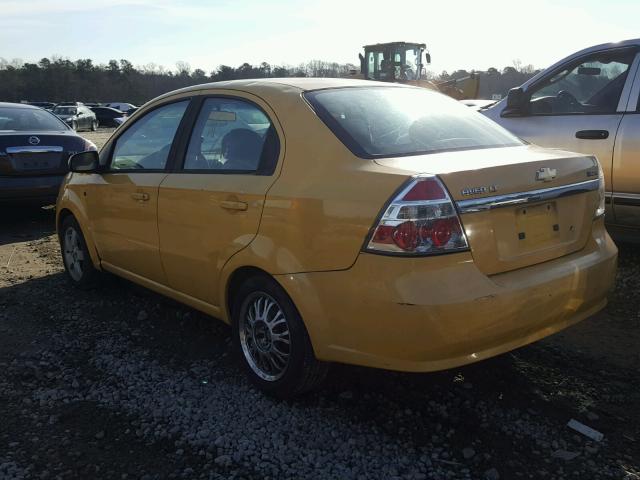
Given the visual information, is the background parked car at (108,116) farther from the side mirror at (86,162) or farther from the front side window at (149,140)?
the front side window at (149,140)

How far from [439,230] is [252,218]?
1.02 m

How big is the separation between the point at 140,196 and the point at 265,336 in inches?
57.0

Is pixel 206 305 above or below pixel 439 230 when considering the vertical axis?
below

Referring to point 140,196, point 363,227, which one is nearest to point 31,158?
point 140,196

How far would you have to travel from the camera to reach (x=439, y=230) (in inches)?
100

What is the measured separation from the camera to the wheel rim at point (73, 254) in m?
5.08

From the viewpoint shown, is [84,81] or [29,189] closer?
[29,189]

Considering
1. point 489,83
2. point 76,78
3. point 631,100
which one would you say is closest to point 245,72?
point 76,78

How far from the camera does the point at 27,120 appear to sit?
26.5ft

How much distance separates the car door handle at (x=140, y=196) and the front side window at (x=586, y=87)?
376cm

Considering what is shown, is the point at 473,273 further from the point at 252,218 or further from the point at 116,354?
the point at 116,354

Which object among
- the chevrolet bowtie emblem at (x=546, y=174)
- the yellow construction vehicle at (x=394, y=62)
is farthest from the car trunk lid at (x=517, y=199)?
the yellow construction vehicle at (x=394, y=62)

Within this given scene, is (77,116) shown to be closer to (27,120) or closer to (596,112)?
(27,120)

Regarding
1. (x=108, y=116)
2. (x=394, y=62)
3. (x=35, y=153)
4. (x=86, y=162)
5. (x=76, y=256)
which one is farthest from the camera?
(x=108, y=116)
